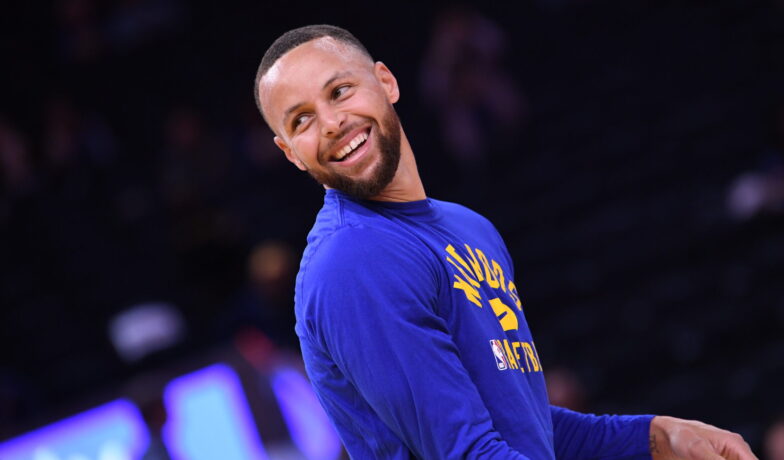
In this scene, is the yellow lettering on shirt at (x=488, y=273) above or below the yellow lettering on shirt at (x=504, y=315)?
above

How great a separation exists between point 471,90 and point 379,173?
741cm

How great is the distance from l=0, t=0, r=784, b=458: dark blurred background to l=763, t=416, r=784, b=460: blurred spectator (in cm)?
102

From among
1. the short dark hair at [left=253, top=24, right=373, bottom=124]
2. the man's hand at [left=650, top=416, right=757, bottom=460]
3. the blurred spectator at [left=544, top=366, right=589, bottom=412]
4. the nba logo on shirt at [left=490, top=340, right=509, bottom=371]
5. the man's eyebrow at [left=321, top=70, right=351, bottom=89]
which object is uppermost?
the short dark hair at [left=253, top=24, right=373, bottom=124]

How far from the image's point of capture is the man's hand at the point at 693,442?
7.07 ft

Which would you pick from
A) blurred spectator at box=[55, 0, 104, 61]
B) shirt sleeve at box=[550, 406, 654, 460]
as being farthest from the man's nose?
blurred spectator at box=[55, 0, 104, 61]

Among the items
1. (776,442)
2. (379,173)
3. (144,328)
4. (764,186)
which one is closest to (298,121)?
(379,173)

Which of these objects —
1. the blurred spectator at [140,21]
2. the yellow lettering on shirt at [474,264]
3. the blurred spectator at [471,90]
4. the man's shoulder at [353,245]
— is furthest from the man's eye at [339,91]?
the blurred spectator at [140,21]

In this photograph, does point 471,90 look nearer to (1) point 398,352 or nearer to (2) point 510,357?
(2) point 510,357

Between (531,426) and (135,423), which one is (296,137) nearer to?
(531,426)

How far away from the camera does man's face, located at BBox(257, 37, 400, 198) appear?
6.86ft

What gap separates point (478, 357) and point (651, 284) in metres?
6.58

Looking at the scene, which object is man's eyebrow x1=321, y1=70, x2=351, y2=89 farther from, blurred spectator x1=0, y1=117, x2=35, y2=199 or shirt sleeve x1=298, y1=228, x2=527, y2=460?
blurred spectator x1=0, y1=117, x2=35, y2=199

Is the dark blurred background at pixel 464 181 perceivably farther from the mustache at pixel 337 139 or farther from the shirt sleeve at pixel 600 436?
the mustache at pixel 337 139

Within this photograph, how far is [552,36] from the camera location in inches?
419
